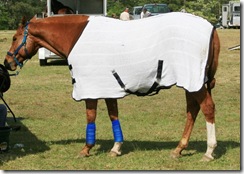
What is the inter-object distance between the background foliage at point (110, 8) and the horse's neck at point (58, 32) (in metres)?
40.4

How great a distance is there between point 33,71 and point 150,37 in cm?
1106

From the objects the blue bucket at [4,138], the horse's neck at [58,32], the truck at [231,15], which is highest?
the horse's neck at [58,32]

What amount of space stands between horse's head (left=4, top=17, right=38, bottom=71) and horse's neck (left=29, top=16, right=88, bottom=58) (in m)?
0.07

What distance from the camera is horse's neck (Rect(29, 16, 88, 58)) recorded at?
633cm

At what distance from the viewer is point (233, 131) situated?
7.92 metres

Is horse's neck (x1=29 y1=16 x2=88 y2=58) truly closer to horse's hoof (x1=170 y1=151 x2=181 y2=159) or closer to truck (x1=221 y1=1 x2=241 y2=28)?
horse's hoof (x1=170 y1=151 x2=181 y2=159)

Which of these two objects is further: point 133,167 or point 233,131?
point 233,131

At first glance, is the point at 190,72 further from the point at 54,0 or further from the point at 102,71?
the point at 54,0

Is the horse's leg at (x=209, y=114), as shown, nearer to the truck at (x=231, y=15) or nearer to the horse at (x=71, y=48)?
the horse at (x=71, y=48)

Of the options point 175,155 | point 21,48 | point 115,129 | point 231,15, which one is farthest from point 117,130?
point 231,15

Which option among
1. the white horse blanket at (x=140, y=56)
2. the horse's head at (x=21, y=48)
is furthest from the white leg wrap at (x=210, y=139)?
the horse's head at (x=21, y=48)

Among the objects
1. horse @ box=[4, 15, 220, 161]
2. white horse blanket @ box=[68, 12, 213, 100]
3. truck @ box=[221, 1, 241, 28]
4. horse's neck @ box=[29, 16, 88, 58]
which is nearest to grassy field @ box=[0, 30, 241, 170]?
horse @ box=[4, 15, 220, 161]

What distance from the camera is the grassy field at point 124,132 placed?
6.27 meters

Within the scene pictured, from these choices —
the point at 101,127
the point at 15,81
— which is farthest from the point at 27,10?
the point at 101,127
